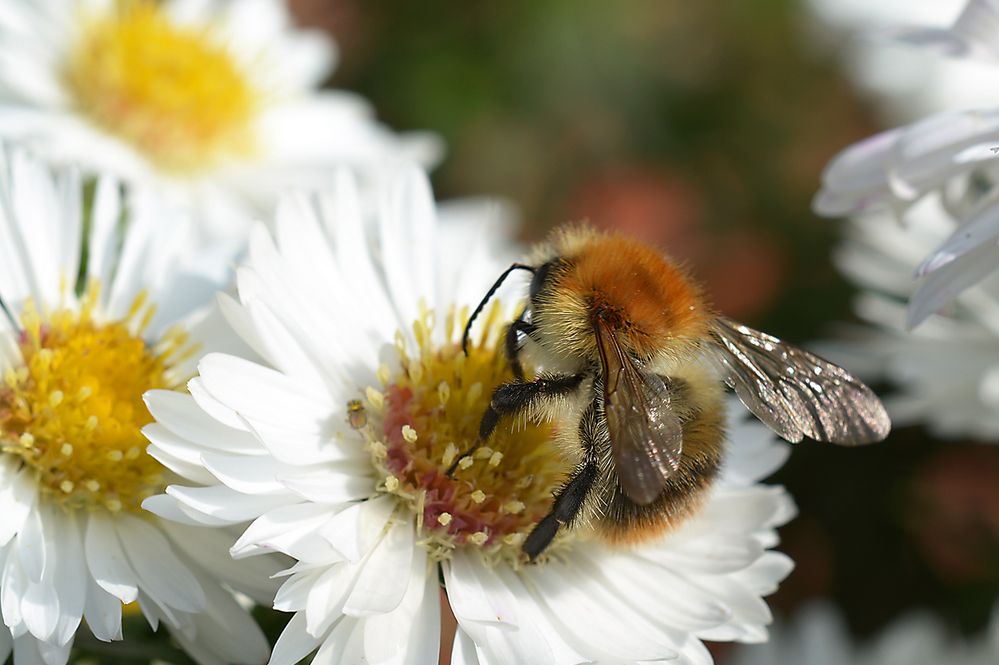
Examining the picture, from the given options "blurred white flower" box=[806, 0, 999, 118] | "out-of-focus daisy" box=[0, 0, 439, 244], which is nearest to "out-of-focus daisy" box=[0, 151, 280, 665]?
"out-of-focus daisy" box=[0, 0, 439, 244]

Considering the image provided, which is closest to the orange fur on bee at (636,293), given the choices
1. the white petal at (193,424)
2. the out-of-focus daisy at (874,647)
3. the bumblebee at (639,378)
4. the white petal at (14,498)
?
the bumblebee at (639,378)

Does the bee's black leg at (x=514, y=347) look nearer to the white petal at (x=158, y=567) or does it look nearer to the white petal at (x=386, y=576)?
the white petal at (x=386, y=576)

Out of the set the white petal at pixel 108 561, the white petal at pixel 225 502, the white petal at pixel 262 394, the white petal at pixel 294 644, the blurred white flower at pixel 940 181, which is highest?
the blurred white flower at pixel 940 181

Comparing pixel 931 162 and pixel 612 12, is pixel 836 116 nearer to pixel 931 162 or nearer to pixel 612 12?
pixel 612 12

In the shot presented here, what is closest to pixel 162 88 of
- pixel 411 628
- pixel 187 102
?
pixel 187 102

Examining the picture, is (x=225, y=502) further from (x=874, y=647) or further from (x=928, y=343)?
(x=874, y=647)

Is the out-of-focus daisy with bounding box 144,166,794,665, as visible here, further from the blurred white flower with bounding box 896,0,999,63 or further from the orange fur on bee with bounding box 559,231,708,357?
the blurred white flower with bounding box 896,0,999,63

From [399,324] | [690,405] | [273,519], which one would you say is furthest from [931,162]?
[273,519]
